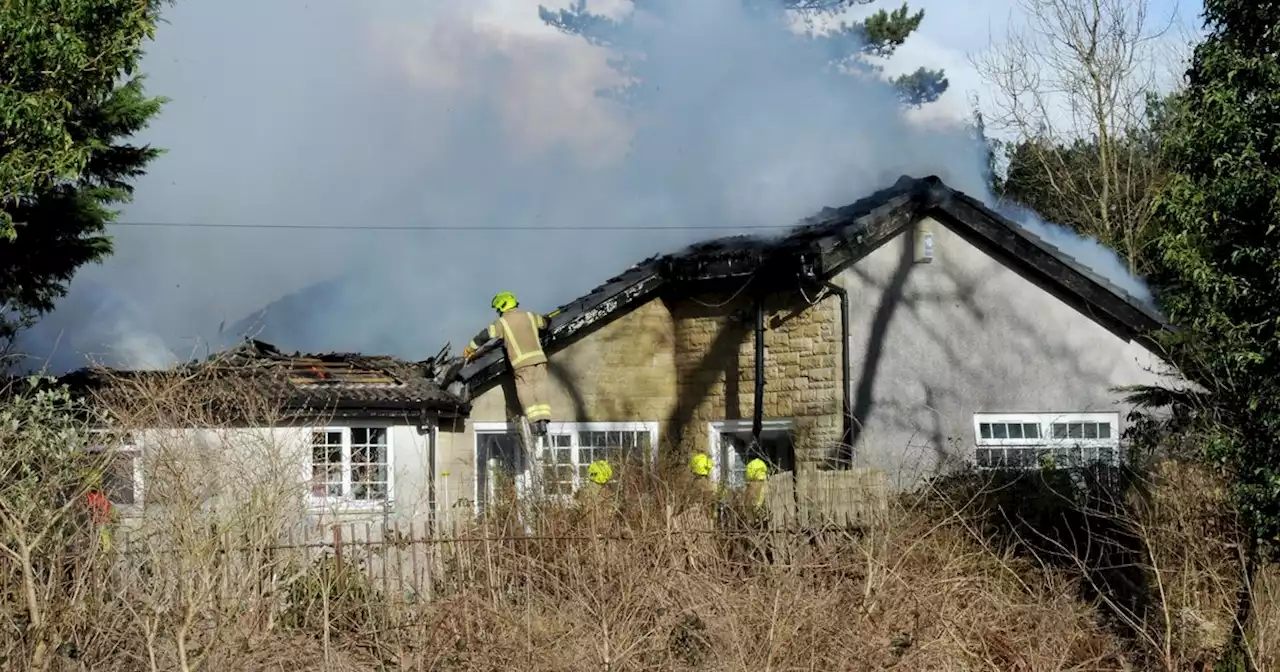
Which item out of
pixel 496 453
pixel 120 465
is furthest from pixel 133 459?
pixel 496 453

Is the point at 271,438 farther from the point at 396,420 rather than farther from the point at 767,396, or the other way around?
the point at 767,396

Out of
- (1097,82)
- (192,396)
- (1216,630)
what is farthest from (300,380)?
(1097,82)

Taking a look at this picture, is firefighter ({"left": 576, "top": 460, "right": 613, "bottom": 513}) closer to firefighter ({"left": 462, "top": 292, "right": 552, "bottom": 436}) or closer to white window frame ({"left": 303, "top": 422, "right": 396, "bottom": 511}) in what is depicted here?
white window frame ({"left": 303, "top": 422, "right": 396, "bottom": 511})

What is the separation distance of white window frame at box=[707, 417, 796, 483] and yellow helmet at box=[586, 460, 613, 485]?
332 cm

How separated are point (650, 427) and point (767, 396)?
183 cm

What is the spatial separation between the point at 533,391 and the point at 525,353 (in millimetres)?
519

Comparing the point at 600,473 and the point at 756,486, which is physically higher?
the point at 600,473

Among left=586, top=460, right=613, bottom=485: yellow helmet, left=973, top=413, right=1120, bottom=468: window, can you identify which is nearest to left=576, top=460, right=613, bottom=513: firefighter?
left=586, top=460, right=613, bottom=485: yellow helmet

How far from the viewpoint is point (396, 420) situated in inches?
706

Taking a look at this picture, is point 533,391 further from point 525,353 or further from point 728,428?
point 728,428

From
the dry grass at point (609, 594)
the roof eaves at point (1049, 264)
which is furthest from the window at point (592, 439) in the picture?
the dry grass at point (609, 594)

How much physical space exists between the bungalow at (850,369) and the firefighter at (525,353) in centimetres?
38

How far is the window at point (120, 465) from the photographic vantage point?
1191 cm

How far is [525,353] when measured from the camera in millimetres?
18672
